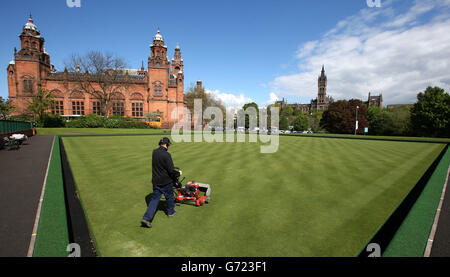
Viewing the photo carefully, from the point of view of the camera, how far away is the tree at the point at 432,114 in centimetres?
4566

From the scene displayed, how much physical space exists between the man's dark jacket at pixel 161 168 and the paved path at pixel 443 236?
18.0 feet

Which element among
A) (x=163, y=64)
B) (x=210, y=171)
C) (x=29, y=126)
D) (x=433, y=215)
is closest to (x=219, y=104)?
(x=163, y=64)

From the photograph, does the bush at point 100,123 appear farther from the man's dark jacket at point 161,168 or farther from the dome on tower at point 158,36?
the man's dark jacket at point 161,168

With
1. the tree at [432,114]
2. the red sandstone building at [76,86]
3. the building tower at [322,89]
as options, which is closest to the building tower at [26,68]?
the red sandstone building at [76,86]

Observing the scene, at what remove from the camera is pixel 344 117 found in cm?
6228

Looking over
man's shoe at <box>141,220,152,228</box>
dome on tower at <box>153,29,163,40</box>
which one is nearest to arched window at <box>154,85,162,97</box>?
dome on tower at <box>153,29,163,40</box>

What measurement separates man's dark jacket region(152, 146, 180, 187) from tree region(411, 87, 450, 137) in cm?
6374

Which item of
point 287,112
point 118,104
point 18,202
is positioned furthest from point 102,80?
point 287,112

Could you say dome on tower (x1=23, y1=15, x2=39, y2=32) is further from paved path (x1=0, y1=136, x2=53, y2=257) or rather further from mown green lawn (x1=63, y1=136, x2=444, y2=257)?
mown green lawn (x1=63, y1=136, x2=444, y2=257)

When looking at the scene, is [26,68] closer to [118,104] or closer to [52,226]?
[118,104]

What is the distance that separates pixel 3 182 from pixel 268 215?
31.5 ft

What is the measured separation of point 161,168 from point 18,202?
14.7 ft

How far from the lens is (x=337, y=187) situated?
308 inches
